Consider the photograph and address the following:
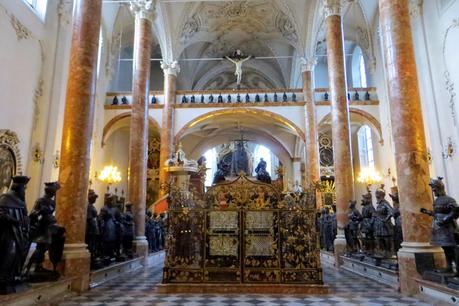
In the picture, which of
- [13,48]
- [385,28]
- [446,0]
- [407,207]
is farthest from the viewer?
[446,0]

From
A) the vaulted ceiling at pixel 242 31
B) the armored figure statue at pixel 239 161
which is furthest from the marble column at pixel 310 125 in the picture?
the armored figure statue at pixel 239 161

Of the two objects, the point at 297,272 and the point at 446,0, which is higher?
the point at 446,0

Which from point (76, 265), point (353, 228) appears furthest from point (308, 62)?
point (76, 265)

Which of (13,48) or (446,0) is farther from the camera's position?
(446,0)

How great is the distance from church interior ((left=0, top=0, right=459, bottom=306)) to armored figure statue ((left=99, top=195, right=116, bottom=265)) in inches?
A: 1.3

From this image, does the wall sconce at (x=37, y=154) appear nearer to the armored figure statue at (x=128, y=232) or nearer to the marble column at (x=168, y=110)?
the armored figure statue at (x=128, y=232)

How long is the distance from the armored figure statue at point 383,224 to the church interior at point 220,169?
0.14 ft

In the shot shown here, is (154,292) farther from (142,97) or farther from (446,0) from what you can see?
(446,0)

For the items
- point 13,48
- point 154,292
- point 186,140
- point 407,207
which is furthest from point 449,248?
point 186,140

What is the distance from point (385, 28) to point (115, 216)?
6.82m

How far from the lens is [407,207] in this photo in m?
6.18

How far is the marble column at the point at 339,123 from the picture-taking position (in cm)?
1053

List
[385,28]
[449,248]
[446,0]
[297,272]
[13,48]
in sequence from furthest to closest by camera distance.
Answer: [446,0], [13,48], [385,28], [297,272], [449,248]

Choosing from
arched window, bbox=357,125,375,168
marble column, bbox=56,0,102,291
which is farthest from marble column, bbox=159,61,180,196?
marble column, bbox=56,0,102,291
